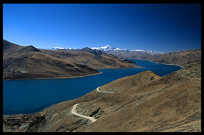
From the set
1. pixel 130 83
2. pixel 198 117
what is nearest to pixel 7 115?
pixel 130 83

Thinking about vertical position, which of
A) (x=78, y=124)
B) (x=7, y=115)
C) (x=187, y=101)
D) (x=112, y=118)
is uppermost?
(x=187, y=101)

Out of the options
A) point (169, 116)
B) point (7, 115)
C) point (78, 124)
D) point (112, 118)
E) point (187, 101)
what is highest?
point (187, 101)

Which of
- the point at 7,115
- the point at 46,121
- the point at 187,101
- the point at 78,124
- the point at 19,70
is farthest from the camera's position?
the point at 19,70

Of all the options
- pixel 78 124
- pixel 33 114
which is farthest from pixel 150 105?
pixel 33 114

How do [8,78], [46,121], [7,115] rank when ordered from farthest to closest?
[8,78]
[7,115]
[46,121]

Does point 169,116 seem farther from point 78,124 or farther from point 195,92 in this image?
point 78,124

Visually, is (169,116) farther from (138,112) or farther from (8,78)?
(8,78)

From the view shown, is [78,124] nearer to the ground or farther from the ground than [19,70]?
nearer to the ground

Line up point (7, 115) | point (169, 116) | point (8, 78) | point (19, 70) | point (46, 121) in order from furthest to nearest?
point (19, 70) < point (8, 78) < point (7, 115) < point (46, 121) < point (169, 116)

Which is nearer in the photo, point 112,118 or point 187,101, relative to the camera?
point 187,101
